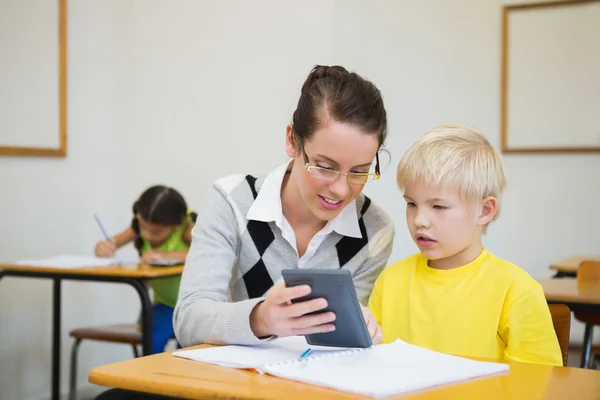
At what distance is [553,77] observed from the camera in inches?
156

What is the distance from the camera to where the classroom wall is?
3664 millimetres

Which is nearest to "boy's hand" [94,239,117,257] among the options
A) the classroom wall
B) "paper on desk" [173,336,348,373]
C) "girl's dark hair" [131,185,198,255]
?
"girl's dark hair" [131,185,198,255]

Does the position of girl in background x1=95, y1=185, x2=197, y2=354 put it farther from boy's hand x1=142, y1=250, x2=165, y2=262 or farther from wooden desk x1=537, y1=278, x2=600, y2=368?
wooden desk x1=537, y1=278, x2=600, y2=368

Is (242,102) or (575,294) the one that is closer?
(575,294)

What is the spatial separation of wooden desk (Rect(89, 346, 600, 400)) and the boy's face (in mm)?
396

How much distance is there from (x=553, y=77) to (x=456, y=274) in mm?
2841

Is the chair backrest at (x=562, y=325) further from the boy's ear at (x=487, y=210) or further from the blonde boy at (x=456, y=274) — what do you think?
the boy's ear at (x=487, y=210)

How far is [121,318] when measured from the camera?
12.8 ft

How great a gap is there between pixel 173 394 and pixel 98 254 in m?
2.52

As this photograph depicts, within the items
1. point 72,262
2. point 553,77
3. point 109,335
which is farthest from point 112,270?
point 553,77

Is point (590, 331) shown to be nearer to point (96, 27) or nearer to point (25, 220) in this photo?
point (25, 220)

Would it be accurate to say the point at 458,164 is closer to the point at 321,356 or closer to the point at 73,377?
the point at 321,356

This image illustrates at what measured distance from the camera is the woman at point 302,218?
4.72 ft

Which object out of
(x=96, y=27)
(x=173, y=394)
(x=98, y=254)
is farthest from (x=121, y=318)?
(x=173, y=394)
